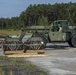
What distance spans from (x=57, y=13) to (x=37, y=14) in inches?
369

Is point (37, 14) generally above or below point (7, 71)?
above

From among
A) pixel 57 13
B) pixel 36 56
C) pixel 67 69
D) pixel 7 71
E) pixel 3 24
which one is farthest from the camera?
pixel 3 24

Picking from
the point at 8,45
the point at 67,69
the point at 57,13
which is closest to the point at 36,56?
the point at 8,45

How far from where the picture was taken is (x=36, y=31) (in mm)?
25031

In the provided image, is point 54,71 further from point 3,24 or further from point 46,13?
point 3,24

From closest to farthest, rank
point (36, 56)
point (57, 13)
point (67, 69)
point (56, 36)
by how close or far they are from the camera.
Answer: point (67, 69) < point (36, 56) < point (56, 36) < point (57, 13)

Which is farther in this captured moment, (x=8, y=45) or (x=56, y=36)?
(x=56, y=36)

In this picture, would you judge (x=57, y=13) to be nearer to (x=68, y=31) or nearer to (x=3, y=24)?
(x=3, y=24)

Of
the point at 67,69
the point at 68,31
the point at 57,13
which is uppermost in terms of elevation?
the point at 57,13

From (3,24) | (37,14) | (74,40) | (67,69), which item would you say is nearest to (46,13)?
(37,14)

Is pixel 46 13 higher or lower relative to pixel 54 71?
higher

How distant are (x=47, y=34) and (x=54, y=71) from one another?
12.5 meters

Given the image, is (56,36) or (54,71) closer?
(54,71)

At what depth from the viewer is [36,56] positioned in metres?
18.8
